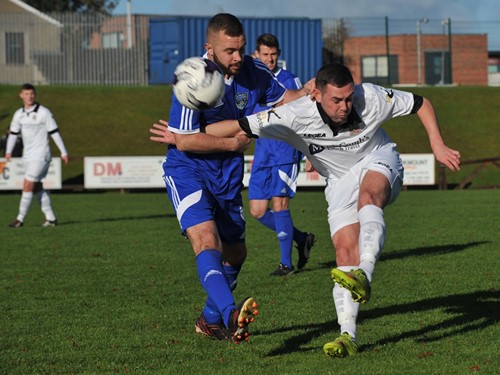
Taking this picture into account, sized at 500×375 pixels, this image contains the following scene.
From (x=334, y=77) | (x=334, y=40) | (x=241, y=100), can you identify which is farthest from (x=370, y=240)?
(x=334, y=40)

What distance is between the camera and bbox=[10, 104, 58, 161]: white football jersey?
17.7 metres

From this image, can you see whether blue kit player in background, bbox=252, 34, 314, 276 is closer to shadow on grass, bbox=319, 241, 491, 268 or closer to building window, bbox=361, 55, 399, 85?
shadow on grass, bbox=319, 241, 491, 268

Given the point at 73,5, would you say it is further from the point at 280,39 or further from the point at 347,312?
the point at 347,312

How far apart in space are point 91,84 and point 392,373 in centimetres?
4153

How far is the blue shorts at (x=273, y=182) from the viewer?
11.6 m

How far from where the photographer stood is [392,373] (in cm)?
585

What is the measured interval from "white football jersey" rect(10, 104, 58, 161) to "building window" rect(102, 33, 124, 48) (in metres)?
29.6

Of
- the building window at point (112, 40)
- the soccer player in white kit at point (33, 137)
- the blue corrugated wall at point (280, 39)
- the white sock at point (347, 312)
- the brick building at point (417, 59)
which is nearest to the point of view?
the white sock at point (347, 312)

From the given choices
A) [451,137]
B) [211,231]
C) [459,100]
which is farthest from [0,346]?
[459,100]

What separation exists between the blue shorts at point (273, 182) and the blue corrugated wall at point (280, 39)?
34308 millimetres

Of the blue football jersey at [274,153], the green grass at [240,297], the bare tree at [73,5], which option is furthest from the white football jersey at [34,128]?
the bare tree at [73,5]

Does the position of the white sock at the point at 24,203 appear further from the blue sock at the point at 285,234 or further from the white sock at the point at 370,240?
the white sock at the point at 370,240

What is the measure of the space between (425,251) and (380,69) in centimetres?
3670

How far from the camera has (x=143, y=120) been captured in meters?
39.9
